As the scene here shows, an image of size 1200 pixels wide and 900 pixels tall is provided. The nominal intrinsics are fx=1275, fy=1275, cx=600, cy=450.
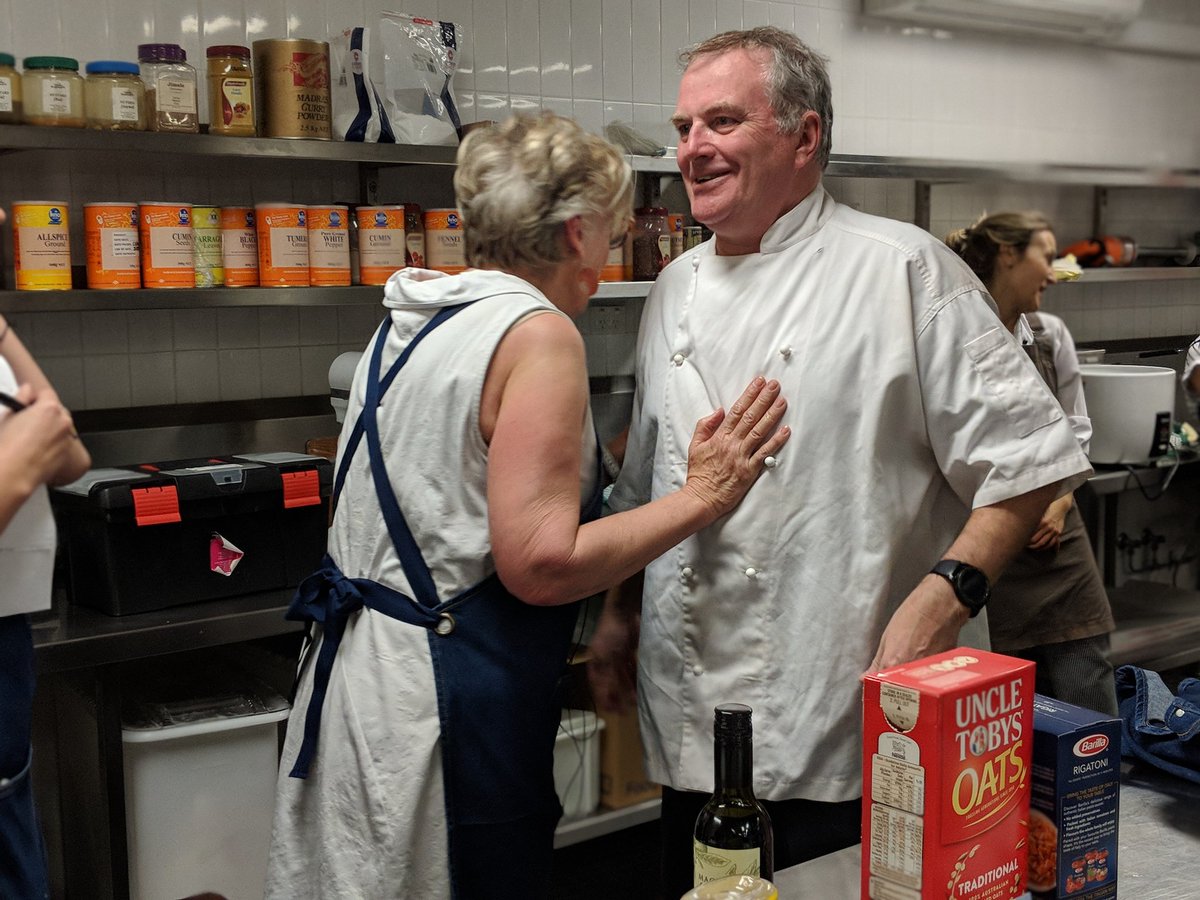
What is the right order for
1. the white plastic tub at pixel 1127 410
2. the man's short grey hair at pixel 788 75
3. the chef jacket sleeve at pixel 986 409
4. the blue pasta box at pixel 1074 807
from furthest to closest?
the white plastic tub at pixel 1127 410 → the man's short grey hair at pixel 788 75 → the chef jacket sleeve at pixel 986 409 → the blue pasta box at pixel 1074 807

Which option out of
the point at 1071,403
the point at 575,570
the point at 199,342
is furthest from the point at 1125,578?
the point at 575,570

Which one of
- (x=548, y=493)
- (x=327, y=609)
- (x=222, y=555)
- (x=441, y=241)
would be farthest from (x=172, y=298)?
(x=548, y=493)

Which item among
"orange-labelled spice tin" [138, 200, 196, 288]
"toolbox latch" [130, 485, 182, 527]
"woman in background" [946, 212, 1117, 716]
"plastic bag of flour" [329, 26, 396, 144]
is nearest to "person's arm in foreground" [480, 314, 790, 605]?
"toolbox latch" [130, 485, 182, 527]

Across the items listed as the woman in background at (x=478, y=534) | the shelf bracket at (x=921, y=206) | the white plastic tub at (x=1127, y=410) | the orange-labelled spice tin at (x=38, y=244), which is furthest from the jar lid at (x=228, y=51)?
the white plastic tub at (x=1127, y=410)

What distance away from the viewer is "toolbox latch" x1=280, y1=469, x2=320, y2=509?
240 cm

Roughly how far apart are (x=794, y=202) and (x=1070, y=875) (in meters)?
0.90

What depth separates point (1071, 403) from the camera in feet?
10.1

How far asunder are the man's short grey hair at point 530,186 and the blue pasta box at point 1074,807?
0.77 m

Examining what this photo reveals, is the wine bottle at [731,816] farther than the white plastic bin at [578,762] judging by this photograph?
No

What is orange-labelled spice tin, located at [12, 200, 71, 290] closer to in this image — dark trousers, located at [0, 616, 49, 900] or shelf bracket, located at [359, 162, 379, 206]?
shelf bracket, located at [359, 162, 379, 206]

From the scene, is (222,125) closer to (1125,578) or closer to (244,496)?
(244,496)

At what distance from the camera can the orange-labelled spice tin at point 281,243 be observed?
101 inches

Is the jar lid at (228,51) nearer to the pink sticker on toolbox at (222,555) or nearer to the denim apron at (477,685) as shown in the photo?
the pink sticker on toolbox at (222,555)

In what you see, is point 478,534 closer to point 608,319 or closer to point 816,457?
point 816,457
